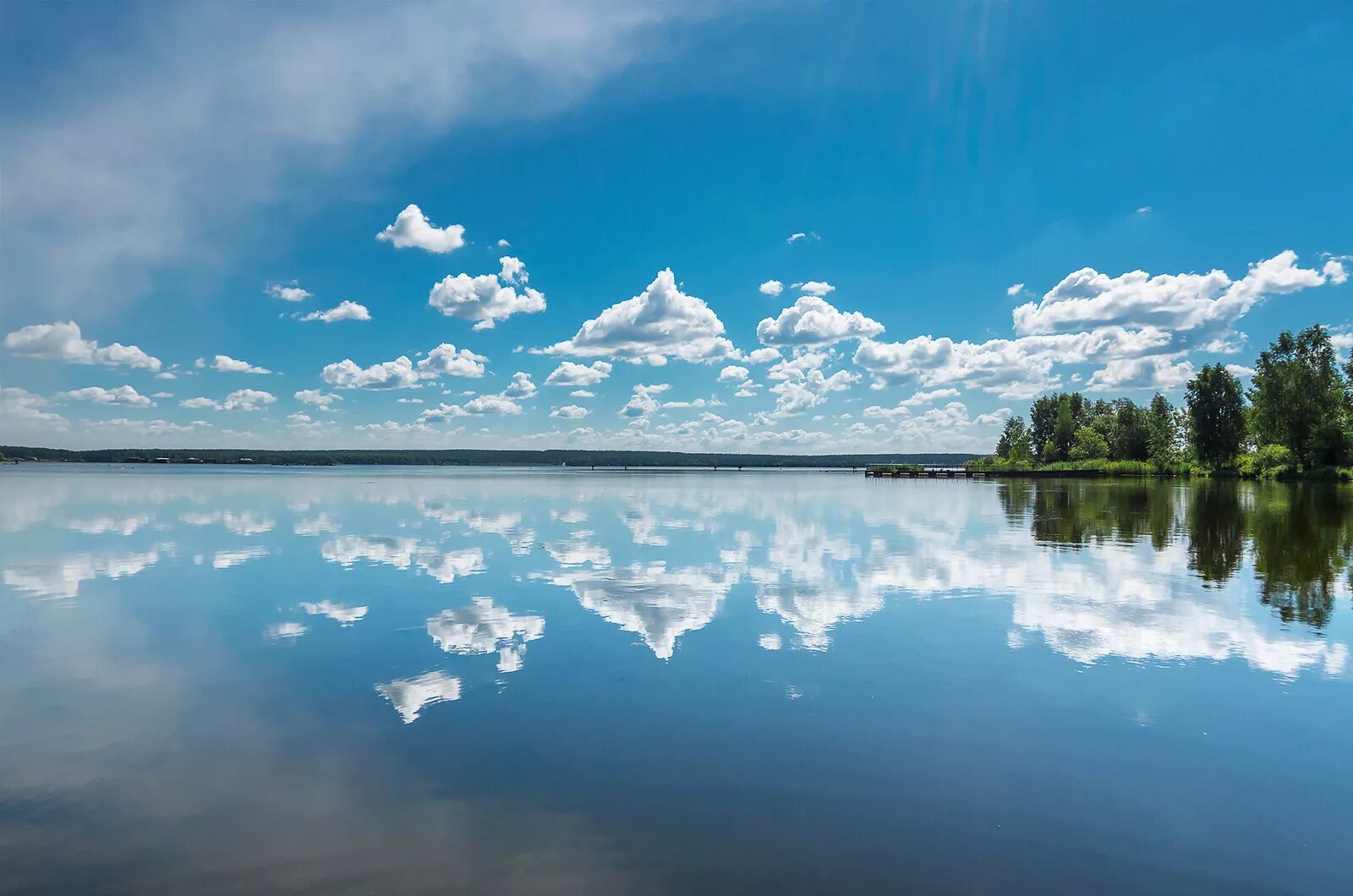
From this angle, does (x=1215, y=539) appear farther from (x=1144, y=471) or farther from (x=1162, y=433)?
(x=1162, y=433)

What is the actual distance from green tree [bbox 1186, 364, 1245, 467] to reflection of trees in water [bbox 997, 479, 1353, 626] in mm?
64964

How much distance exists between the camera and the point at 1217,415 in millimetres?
119188

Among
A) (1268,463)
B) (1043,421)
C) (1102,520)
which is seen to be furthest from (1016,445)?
(1102,520)

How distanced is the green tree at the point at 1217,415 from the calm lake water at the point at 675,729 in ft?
397

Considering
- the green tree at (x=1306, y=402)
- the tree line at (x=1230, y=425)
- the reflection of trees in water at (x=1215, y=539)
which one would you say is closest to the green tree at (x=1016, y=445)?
the tree line at (x=1230, y=425)

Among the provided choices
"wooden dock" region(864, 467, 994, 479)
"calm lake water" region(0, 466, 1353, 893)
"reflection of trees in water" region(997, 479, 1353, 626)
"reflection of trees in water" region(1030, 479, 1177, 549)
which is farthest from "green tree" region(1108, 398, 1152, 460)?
"calm lake water" region(0, 466, 1353, 893)

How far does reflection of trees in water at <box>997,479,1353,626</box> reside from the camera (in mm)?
18641

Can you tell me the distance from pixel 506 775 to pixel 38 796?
14.8 feet

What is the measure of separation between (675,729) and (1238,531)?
34.7 m

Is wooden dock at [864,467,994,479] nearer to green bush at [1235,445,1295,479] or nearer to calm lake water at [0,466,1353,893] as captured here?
green bush at [1235,445,1295,479]

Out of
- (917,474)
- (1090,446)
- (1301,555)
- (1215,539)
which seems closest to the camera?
(1301,555)

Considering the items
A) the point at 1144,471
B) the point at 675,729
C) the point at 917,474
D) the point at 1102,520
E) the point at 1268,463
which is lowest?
the point at 675,729

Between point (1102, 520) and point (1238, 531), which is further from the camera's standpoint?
point (1102, 520)

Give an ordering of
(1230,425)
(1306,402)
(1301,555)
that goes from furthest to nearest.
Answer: (1230,425)
(1306,402)
(1301,555)
